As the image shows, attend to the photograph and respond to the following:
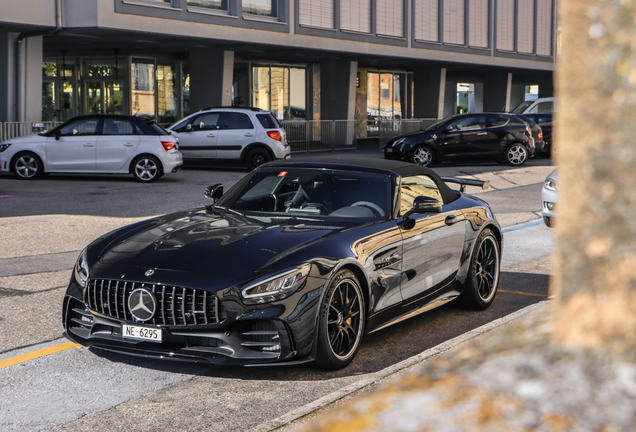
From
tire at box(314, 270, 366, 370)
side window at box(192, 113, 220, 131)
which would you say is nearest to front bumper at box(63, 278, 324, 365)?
tire at box(314, 270, 366, 370)

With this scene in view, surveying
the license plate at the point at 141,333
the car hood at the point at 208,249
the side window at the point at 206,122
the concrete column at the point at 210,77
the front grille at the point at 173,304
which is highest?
the concrete column at the point at 210,77

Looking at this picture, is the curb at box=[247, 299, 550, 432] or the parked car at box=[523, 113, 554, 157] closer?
the curb at box=[247, 299, 550, 432]

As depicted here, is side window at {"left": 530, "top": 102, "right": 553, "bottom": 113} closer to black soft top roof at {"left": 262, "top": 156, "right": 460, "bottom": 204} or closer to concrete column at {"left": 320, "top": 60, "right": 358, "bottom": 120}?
concrete column at {"left": 320, "top": 60, "right": 358, "bottom": 120}

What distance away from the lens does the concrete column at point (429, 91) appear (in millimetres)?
38719

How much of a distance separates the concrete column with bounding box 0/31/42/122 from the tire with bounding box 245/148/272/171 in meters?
6.32

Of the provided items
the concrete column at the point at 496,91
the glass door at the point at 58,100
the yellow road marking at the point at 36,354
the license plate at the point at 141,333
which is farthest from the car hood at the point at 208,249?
the concrete column at the point at 496,91

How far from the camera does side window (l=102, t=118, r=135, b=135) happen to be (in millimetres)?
18453

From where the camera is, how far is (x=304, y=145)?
28.3m

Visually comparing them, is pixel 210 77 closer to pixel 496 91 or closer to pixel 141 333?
pixel 496 91

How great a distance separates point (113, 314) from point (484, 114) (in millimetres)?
20846

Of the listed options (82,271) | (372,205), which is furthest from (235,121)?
(82,271)

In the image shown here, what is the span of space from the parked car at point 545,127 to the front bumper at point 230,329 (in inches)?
926

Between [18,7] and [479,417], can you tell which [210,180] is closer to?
[18,7]

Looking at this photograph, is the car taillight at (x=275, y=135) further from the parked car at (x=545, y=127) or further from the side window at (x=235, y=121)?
the parked car at (x=545, y=127)
